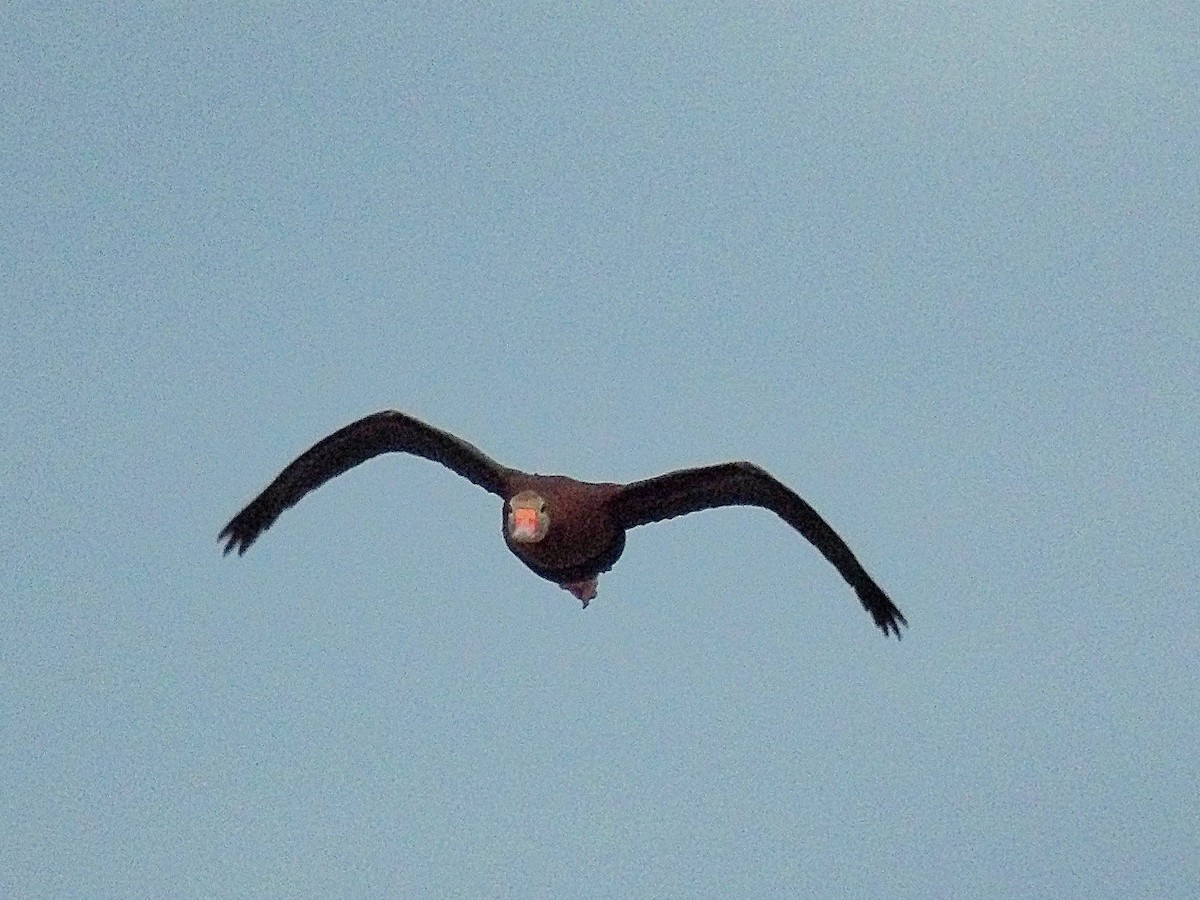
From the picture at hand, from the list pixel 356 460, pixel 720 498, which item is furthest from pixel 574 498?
pixel 356 460

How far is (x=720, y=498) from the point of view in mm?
11641

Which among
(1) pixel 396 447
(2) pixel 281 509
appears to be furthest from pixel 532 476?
(2) pixel 281 509

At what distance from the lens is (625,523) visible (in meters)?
11.7

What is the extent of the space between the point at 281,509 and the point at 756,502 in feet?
11.9

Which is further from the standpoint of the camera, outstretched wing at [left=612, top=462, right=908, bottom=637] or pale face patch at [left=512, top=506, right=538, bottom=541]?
outstretched wing at [left=612, top=462, right=908, bottom=637]

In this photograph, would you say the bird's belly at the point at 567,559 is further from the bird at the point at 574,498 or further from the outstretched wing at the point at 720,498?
the outstretched wing at the point at 720,498

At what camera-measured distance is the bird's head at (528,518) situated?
11.0m

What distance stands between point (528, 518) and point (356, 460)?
2.10 m

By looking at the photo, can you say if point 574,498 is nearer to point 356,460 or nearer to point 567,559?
point 567,559

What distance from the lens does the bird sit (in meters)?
11.2

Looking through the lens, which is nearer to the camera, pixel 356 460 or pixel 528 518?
pixel 528 518

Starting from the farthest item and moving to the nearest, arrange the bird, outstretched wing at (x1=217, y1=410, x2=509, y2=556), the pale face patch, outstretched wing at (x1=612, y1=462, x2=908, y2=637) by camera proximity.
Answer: outstretched wing at (x1=217, y1=410, x2=509, y2=556)
outstretched wing at (x1=612, y1=462, x2=908, y2=637)
the bird
the pale face patch

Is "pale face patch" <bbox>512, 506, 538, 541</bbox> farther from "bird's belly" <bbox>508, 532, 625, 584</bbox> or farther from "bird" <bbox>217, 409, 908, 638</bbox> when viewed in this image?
"bird's belly" <bbox>508, 532, 625, 584</bbox>

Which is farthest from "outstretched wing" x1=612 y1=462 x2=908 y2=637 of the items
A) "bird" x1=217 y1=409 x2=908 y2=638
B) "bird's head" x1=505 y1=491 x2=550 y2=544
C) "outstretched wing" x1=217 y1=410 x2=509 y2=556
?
"outstretched wing" x1=217 y1=410 x2=509 y2=556
